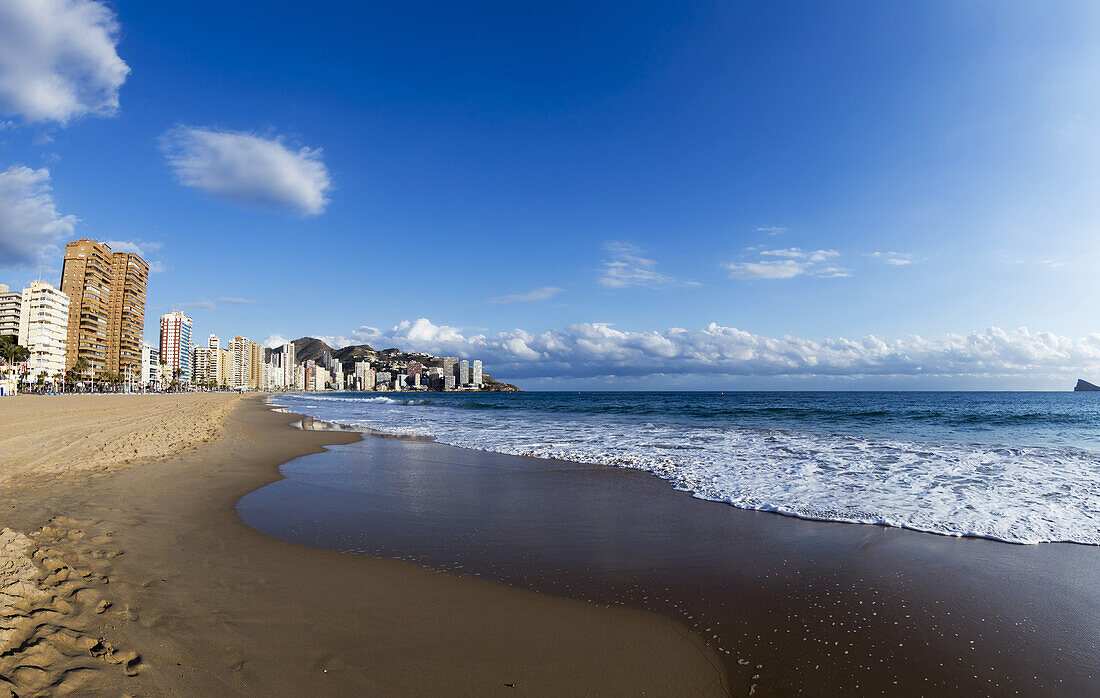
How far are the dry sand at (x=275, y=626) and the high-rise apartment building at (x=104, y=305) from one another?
15346cm

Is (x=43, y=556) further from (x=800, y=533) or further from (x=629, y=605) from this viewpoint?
(x=800, y=533)

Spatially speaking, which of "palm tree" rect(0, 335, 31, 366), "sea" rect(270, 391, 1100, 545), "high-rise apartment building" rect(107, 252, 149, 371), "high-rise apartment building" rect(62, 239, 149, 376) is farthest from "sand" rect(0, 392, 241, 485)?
"high-rise apartment building" rect(107, 252, 149, 371)

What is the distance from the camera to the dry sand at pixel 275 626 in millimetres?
3148

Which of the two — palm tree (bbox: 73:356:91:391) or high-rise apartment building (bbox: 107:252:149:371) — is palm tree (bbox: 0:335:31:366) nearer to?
palm tree (bbox: 73:356:91:391)

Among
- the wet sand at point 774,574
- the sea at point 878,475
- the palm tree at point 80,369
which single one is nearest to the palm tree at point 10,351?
the palm tree at point 80,369

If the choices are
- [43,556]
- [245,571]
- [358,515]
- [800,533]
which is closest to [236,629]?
[245,571]

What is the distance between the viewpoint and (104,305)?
443ft

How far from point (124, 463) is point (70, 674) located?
10.3 m

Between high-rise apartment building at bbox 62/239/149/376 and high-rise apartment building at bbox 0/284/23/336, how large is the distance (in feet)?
34.5

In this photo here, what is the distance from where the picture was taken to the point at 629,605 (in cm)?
438

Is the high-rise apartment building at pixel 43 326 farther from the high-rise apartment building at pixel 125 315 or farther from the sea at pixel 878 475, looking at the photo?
the sea at pixel 878 475

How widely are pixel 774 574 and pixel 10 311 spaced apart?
18296 centimetres

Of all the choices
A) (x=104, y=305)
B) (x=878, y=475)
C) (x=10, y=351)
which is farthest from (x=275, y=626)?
(x=104, y=305)

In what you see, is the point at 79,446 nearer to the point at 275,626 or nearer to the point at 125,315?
the point at 275,626
